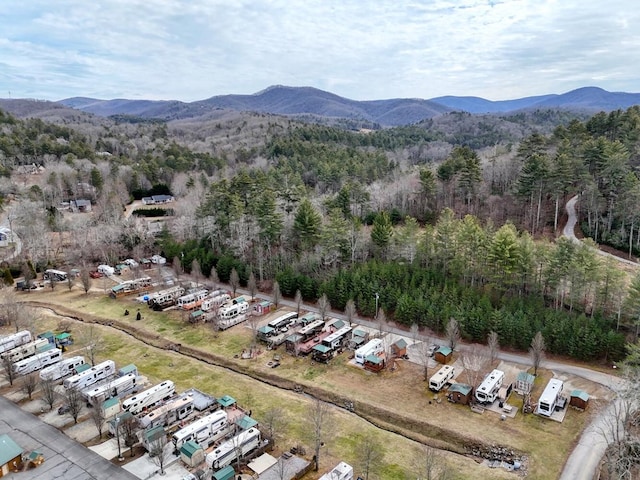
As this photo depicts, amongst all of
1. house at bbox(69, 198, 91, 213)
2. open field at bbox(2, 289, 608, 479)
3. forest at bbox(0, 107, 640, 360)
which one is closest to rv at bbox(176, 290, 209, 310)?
open field at bbox(2, 289, 608, 479)

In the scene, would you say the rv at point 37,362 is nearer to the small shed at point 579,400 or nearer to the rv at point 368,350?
the rv at point 368,350

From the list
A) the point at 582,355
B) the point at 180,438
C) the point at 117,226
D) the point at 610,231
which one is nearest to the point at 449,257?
the point at 582,355

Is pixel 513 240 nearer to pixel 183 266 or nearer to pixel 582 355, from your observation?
pixel 582 355

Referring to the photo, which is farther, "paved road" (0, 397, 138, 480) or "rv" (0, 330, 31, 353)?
"rv" (0, 330, 31, 353)

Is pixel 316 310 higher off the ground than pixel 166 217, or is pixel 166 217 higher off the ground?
pixel 166 217

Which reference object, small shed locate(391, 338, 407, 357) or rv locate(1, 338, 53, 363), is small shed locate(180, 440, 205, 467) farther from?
rv locate(1, 338, 53, 363)

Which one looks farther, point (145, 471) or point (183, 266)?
point (183, 266)

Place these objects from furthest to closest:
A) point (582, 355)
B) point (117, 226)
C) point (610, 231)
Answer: point (117, 226) < point (610, 231) < point (582, 355)
